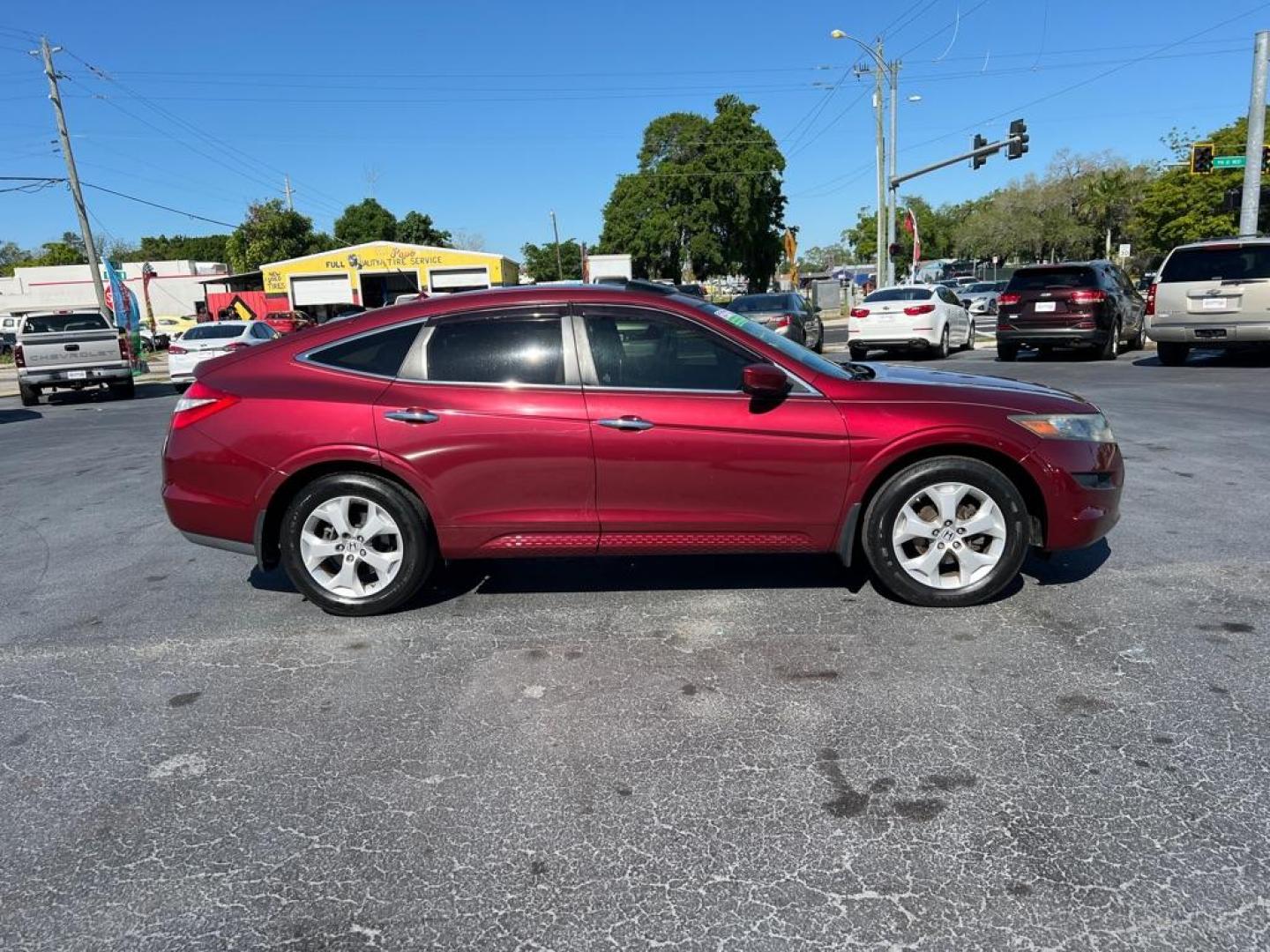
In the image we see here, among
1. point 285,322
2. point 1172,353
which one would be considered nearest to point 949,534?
point 1172,353

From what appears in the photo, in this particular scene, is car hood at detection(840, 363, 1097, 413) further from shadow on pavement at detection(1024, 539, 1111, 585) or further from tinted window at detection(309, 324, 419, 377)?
tinted window at detection(309, 324, 419, 377)

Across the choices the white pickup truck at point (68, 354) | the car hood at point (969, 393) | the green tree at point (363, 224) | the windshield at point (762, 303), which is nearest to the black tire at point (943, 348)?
the windshield at point (762, 303)

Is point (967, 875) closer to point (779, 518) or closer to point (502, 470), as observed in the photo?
point (779, 518)

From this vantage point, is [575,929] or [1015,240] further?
[1015,240]

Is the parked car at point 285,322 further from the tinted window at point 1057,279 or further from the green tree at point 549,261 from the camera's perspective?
the green tree at point 549,261

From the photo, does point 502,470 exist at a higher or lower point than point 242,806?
higher

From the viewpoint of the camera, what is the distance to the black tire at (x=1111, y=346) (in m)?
15.3

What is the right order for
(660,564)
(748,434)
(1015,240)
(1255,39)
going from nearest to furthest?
(748,434), (660,564), (1255,39), (1015,240)

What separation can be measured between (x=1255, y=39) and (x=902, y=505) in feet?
67.2

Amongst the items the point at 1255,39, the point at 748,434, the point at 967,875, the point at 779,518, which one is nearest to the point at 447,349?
the point at 748,434

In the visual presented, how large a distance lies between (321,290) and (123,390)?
31711 millimetres

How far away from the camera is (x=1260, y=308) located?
12555 millimetres

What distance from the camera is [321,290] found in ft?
157

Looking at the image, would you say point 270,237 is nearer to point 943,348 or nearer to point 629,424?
point 943,348
